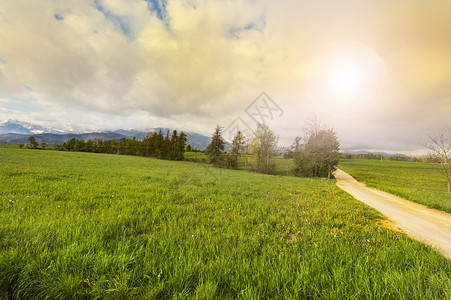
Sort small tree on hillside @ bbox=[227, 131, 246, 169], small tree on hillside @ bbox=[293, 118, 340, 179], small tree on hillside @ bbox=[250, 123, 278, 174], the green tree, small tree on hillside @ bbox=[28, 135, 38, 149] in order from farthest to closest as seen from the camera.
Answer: small tree on hillside @ bbox=[28, 135, 38, 149] → the green tree → small tree on hillside @ bbox=[227, 131, 246, 169] → small tree on hillside @ bbox=[250, 123, 278, 174] → small tree on hillside @ bbox=[293, 118, 340, 179]

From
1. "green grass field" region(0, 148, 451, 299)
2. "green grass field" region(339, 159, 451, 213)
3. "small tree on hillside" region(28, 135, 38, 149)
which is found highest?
"small tree on hillside" region(28, 135, 38, 149)

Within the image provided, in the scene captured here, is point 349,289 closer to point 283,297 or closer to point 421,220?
point 283,297

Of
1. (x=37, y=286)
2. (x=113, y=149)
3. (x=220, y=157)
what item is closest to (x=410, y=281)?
(x=37, y=286)

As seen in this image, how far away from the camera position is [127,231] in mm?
3311

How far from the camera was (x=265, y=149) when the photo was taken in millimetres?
34562

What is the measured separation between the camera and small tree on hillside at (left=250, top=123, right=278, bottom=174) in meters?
34.2

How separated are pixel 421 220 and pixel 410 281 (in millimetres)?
6562

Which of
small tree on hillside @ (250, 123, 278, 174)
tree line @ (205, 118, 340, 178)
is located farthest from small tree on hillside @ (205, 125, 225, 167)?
small tree on hillside @ (250, 123, 278, 174)

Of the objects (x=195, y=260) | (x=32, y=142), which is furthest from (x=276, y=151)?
(x=32, y=142)

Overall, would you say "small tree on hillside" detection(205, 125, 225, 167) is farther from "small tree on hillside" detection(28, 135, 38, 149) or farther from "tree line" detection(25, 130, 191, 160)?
"small tree on hillside" detection(28, 135, 38, 149)

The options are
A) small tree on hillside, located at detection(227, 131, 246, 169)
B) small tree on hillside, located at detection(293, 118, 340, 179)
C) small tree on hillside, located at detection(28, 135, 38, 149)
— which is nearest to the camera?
small tree on hillside, located at detection(293, 118, 340, 179)

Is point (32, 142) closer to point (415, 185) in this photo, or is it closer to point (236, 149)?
point (236, 149)

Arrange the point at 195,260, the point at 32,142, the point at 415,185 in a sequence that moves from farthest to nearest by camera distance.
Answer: the point at 32,142, the point at 415,185, the point at 195,260

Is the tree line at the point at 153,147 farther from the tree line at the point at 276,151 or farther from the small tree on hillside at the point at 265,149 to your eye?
the small tree on hillside at the point at 265,149
